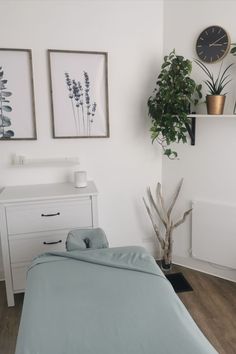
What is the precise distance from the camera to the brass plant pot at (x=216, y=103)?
2150 millimetres

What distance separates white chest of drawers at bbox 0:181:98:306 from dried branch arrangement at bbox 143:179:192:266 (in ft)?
2.27

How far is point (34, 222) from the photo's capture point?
210cm

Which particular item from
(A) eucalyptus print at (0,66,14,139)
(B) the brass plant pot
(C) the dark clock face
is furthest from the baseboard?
(A) eucalyptus print at (0,66,14,139)

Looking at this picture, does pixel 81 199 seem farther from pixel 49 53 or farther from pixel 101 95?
pixel 49 53

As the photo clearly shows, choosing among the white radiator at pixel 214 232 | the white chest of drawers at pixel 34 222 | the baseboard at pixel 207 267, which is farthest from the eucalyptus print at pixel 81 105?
the baseboard at pixel 207 267

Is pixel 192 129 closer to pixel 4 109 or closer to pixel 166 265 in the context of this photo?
pixel 166 265

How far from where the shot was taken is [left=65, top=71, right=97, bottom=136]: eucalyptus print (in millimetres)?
2365

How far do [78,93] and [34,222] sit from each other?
1.10 m

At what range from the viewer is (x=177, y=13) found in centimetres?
239

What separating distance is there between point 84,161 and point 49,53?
92 cm

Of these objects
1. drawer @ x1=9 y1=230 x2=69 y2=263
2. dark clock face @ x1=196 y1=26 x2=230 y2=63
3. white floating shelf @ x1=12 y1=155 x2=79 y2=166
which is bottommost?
drawer @ x1=9 y1=230 x2=69 y2=263

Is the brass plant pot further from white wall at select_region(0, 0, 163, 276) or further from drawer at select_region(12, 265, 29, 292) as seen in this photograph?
drawer at select_region(12, 265, 29, 292)

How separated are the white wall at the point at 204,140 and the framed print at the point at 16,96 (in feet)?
3.97

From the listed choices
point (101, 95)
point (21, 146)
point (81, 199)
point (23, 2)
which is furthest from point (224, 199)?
point (23, 2)
